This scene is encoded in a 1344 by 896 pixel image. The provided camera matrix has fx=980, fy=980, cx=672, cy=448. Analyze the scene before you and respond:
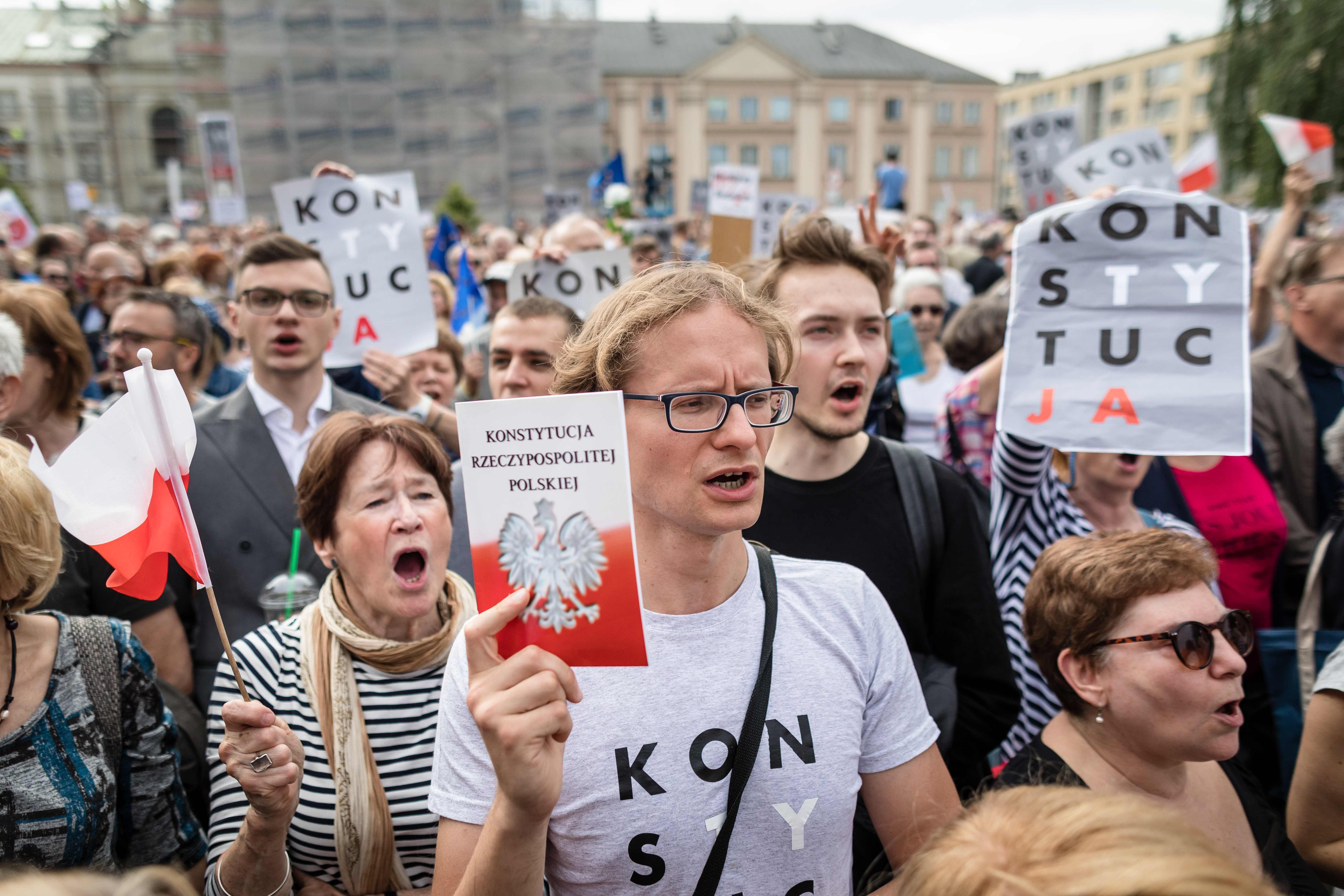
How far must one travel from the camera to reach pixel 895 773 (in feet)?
5.94

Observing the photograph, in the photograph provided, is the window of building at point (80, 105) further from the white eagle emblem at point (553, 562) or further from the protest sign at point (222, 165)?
the white eagle emblem at point (553, 562)

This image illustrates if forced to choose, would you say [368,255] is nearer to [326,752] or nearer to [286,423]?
[286,423]

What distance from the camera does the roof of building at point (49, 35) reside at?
58.2 meters

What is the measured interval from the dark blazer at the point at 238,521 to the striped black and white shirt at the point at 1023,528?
6.42 ft

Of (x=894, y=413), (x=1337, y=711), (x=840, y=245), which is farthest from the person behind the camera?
(x=894, y=413)

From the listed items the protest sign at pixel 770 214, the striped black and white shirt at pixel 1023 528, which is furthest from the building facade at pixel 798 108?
the striped black and white shirt at pixel 1023 528

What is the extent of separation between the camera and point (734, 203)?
272 inches

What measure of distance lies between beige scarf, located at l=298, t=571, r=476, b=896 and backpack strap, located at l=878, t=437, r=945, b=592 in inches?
45.2

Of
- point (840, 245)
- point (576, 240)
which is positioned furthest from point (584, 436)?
point (576, 240)

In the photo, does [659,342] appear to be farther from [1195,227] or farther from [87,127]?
[87,127]

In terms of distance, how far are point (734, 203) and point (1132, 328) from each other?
4.32 meters

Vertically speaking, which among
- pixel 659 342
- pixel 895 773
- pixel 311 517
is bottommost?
pixel 895 773

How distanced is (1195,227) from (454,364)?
360 centimetres

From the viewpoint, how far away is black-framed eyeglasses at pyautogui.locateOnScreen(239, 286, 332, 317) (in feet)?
12.2
